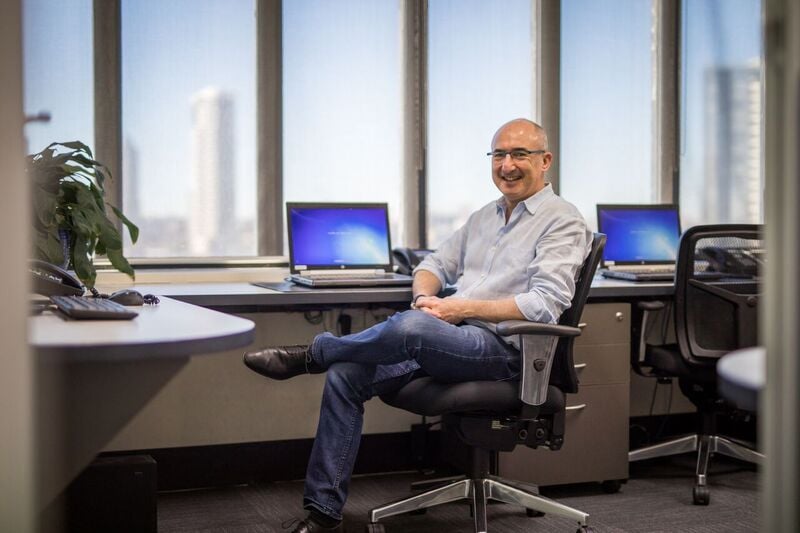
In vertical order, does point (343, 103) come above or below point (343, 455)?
above

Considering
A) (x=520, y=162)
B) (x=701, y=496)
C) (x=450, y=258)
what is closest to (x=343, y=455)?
(x=450, y=258)

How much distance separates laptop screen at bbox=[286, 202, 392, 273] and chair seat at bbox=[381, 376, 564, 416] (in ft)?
3.28

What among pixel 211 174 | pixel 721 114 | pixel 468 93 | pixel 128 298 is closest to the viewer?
pixel 128 298

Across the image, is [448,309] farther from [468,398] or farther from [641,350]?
[641,350]

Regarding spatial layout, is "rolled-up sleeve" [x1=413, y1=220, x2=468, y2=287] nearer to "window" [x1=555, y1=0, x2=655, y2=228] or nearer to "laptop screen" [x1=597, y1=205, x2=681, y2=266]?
"laptop screen" [x1=597, y1=205, x2=681, y2=266]

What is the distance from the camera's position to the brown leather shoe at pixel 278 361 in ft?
8.66

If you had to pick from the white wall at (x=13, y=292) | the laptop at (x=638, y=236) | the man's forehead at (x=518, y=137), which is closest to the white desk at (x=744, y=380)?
the white wall at (x=13, y=292)

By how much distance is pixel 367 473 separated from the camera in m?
3.72

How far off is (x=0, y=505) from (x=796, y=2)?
3.38 feet

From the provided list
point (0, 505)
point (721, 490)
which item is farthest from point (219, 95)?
point (0, 505)

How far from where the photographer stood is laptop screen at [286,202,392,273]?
3.48 metres

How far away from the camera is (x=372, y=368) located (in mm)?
2662

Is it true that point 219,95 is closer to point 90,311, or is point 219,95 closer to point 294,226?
point 294,226

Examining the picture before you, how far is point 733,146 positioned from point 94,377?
3893 millimetres
